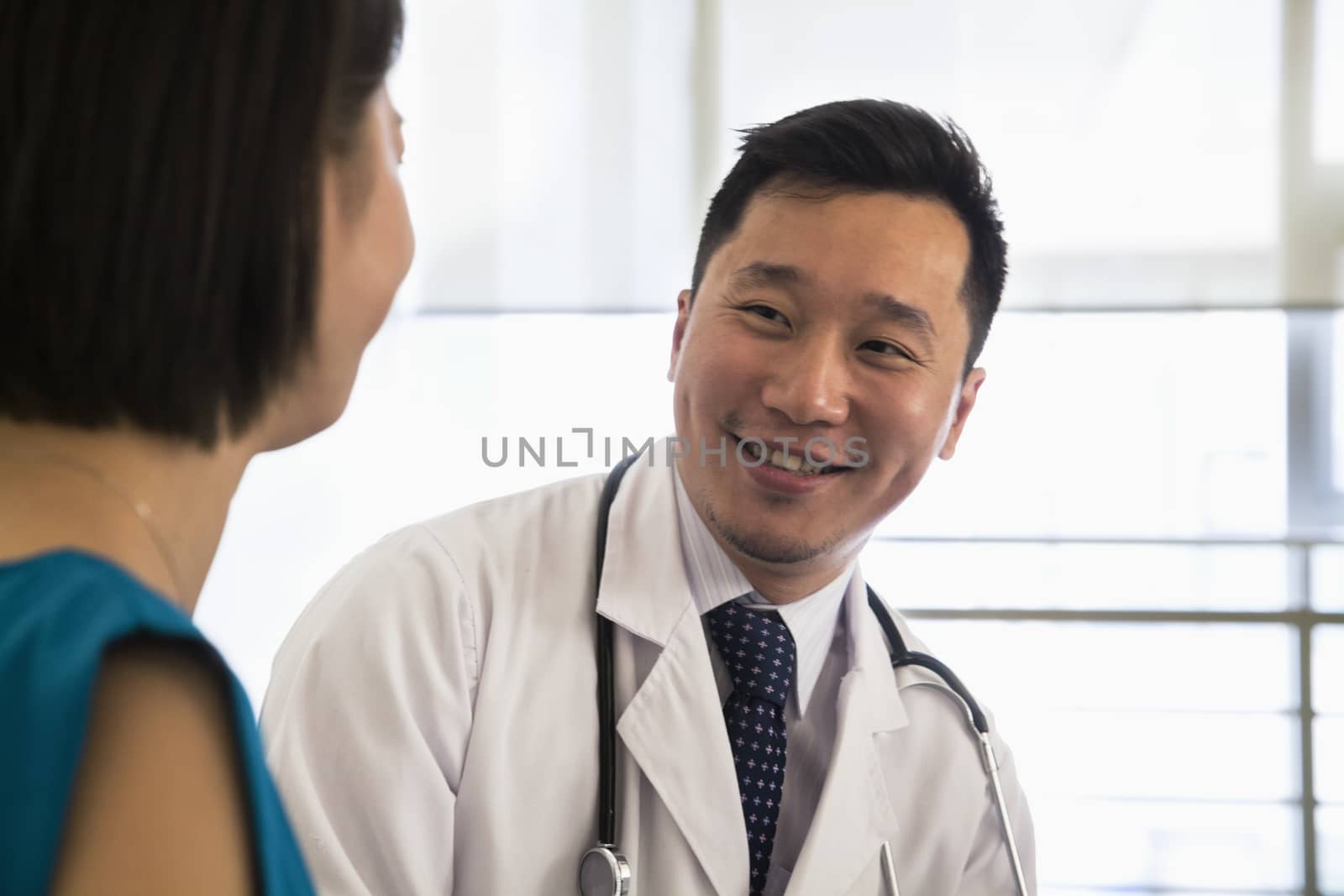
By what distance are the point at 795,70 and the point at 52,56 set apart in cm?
225

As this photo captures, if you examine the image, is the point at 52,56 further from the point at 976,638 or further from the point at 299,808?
the point at 976,638

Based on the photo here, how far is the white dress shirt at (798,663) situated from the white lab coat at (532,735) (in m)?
0.04

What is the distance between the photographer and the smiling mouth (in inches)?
44.5

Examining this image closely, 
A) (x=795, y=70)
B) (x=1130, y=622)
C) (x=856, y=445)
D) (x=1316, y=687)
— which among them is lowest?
(x=1316, y=687)

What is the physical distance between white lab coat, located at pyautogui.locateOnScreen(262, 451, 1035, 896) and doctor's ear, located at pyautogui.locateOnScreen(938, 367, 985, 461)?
0.29m

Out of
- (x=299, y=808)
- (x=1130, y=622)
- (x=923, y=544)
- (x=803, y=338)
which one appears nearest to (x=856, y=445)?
(x=803, y=338)

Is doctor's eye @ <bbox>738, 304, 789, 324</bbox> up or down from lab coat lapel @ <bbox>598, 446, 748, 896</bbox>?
up

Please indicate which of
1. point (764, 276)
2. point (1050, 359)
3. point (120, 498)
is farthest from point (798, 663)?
point (1050, 359)

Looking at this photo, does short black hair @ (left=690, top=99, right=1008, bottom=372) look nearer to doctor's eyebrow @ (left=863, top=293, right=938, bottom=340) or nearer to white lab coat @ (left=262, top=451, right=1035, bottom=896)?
doctor's eyebrow @ (left=863, top=293, right=938, bottom=340)

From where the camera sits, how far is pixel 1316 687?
7.80 feet

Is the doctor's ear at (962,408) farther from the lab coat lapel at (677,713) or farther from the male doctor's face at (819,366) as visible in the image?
the lab coat lapel at (677,713)

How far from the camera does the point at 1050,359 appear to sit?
2.41 m

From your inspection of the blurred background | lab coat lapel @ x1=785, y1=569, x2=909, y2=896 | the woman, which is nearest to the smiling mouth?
lab coat lapel @ x1=785, y1=569, x2=909, y2=896

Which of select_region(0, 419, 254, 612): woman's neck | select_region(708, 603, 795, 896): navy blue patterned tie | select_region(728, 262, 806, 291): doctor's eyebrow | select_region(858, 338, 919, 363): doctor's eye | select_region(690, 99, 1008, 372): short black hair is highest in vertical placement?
select_region(690, 99, 1008, 372): short black hair
